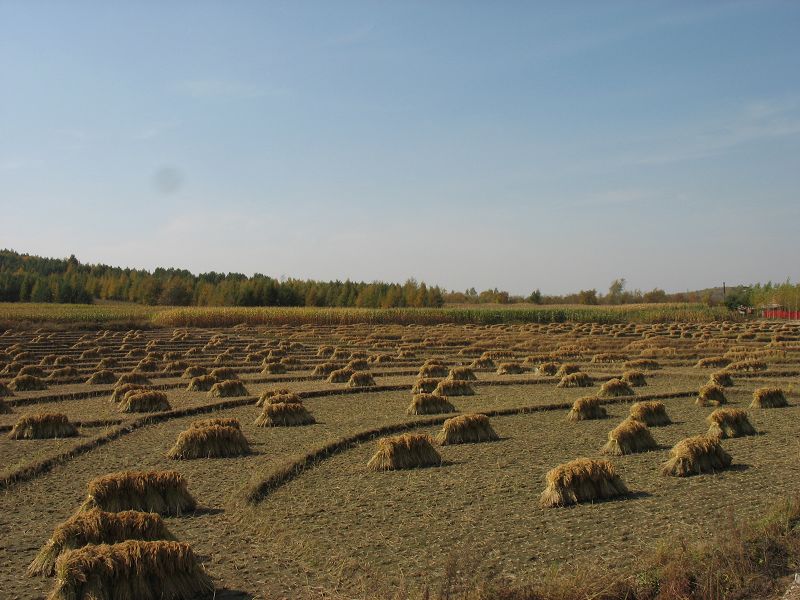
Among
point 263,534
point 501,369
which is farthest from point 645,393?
point 263,534

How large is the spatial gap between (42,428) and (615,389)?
51.0 ft

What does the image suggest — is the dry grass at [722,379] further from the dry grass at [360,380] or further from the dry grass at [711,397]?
the dry grass at [360,380]

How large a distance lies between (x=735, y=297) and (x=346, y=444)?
92152 mm

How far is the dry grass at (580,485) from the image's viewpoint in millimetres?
10352

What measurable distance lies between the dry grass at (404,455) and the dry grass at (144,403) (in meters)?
9.66

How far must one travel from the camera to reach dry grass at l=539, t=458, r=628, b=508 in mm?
10352

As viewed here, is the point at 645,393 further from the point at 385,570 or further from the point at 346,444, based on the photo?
the point at 385,570

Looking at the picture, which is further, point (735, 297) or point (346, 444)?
point (735, 297)

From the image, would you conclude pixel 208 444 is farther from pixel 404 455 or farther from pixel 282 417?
pixel 282 417

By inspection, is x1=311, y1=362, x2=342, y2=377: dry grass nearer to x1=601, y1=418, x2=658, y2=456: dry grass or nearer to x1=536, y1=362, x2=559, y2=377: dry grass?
x1=536, y1=362, x2=559, y2=377: dry grass

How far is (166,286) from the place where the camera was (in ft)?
414

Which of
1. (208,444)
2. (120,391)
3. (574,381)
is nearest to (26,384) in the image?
(120,391)

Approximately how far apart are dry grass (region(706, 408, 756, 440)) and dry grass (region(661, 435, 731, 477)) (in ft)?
10.9

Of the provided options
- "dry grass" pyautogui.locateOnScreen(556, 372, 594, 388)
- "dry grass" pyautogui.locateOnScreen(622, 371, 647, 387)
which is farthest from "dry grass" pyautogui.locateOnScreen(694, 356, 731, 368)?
"dry grass" pyautogui.locateOnScreen(556, 372, 594, 388)
